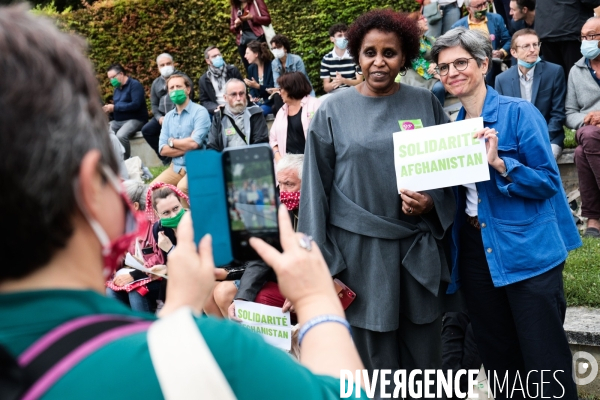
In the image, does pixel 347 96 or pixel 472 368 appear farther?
pixel 472 368

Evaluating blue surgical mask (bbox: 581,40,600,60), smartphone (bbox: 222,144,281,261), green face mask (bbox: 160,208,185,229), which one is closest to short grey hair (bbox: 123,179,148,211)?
green face mask (bbox: 160,208,185,229)

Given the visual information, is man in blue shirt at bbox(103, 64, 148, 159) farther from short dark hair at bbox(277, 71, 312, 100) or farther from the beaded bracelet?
the beaded bracelet

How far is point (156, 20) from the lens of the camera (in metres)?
15.9

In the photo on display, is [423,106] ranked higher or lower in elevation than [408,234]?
higher

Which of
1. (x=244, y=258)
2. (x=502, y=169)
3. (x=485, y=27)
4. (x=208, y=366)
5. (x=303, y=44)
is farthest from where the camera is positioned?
(x=303, y=44)

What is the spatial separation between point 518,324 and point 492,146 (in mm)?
962

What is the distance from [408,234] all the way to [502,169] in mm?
618

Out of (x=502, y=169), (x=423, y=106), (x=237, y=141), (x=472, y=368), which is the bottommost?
(x=472, y=368)

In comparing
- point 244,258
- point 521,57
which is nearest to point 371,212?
point 244,258

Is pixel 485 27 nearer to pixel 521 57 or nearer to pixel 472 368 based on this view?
pixel 521 57

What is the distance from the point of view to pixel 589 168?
7246mm

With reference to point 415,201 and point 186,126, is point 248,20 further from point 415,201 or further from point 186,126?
point 415,201

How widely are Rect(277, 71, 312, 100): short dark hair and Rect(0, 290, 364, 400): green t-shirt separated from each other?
7.58 meters

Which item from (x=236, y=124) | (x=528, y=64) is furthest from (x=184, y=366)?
(x=236, y=124)
